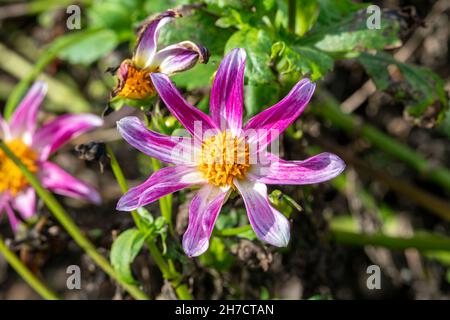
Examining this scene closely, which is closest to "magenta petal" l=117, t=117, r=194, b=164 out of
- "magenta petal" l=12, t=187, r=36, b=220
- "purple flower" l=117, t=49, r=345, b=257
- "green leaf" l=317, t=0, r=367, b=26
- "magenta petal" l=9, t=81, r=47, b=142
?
"purple flower" l=117, t=49, r=345, b=257

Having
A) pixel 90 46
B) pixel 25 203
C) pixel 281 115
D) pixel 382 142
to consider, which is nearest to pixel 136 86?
pixel 281 115

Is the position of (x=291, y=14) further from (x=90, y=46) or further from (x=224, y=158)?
(x=90, y=46)

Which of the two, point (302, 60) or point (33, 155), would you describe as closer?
point (302, 60)

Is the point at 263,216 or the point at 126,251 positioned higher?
the point at 263,216

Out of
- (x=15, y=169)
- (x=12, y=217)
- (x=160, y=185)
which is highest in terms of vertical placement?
(x=160, y=185)

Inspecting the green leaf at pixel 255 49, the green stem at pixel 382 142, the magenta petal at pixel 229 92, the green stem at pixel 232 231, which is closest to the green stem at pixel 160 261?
the green stem at pixel 232 231

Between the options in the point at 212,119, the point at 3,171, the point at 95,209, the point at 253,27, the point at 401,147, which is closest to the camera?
the point at 212,119

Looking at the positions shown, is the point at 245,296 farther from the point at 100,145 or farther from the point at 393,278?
the point at 393,278
